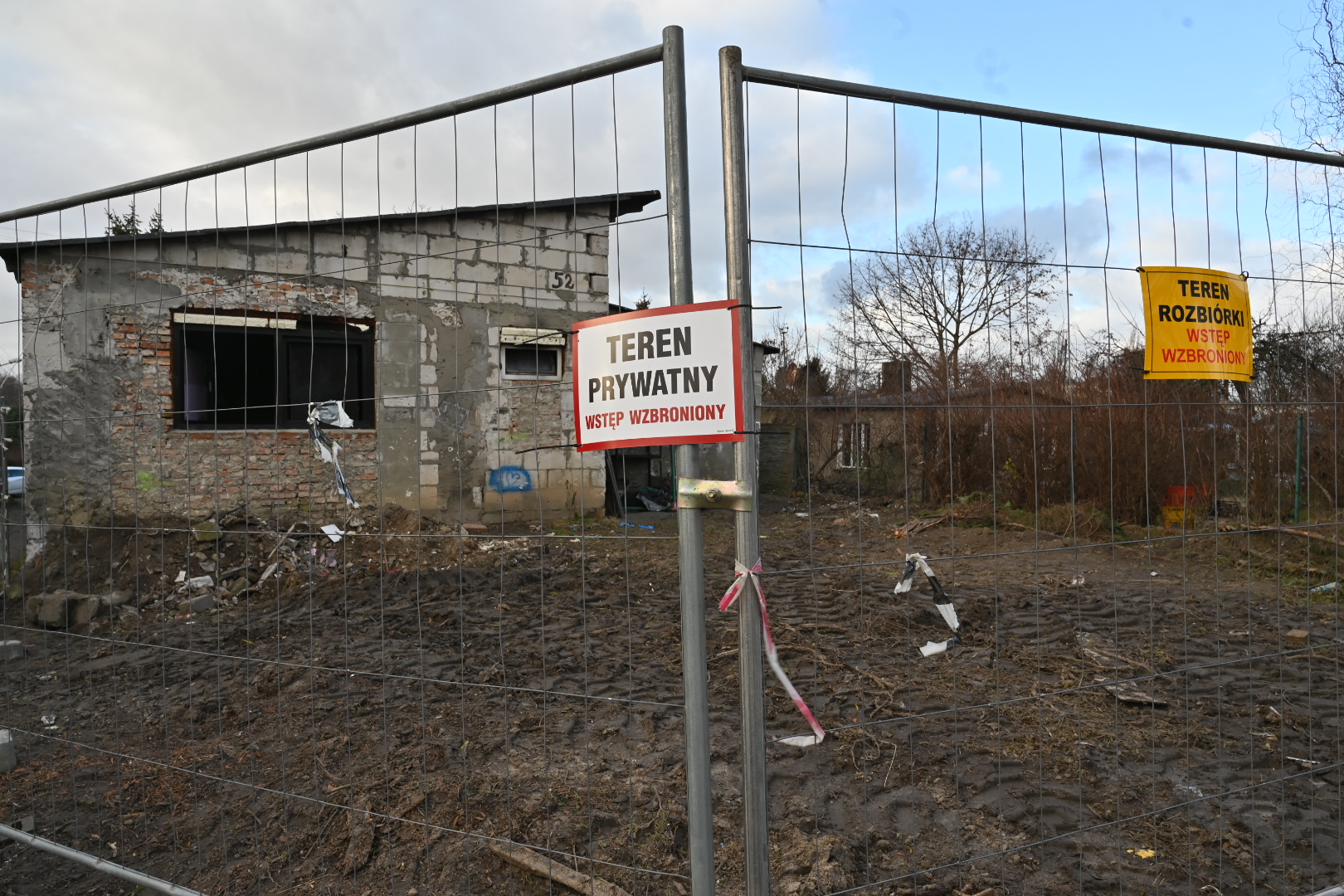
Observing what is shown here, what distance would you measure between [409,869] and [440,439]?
5.28ft

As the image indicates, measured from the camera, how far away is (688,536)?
192 cm

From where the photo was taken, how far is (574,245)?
235cm

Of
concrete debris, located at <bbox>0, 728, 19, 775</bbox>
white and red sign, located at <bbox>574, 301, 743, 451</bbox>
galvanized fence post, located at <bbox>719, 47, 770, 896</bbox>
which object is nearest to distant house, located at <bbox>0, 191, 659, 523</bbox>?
white and red sign, located at <bbox>574, 301, 743, 451</bbox>

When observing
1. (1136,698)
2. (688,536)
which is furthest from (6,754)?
(1136,698)

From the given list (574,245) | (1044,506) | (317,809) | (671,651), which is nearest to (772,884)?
(317,809)

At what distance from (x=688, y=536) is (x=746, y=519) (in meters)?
0.15

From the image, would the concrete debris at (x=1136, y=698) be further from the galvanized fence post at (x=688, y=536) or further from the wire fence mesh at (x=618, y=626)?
the galvanized fence post at (x=688, y=536)

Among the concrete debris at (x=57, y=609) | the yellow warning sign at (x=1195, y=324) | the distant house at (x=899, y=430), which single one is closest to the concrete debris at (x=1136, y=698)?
the distant house at (x=899, y=430)

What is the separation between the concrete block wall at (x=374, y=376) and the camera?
2648mm

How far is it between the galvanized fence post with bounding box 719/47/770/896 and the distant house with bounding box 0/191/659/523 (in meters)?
0.37

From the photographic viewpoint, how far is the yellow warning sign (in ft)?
8.44

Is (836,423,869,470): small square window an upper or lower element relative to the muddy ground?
upper

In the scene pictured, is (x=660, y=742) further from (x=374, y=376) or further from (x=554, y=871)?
(x=374, y=376)

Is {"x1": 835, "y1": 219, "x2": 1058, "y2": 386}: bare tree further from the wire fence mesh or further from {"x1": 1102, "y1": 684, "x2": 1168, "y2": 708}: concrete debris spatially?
{"x1": 1102, "y1": 684, "x2": 1168, "y2": 708}: concrete debris
